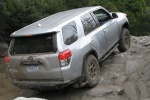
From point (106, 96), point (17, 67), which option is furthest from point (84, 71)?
point (17, 67)

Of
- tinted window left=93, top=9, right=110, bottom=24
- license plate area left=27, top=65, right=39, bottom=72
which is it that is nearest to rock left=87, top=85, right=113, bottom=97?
license plate area left=27, top=65, right=39, bottom=72

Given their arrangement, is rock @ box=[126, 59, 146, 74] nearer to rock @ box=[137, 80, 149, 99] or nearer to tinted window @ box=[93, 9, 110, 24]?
rock @ box=[137, 80, 149, 99]

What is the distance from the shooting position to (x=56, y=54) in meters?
6.69

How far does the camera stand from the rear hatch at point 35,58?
675 centimetres

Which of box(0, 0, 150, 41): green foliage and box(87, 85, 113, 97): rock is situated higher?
box(0, 0, 150, 41): green foliage

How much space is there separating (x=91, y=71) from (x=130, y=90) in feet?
4.33

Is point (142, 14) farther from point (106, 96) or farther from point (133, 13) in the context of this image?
point (106, 96)

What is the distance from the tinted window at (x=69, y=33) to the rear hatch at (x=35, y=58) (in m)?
0.31

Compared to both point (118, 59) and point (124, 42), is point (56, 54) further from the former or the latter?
point (124, 42)

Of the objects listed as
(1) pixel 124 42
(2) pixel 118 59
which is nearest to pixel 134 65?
(2) pixel 118 59

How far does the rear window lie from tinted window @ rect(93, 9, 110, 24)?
2.28 m

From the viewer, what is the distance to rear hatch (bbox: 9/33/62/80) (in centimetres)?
675

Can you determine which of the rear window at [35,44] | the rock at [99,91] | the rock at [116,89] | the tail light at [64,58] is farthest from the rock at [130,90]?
the rear window at [35,44]

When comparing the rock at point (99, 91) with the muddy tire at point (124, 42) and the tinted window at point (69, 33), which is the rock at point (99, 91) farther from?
the muddy tire at point (124, 42)
